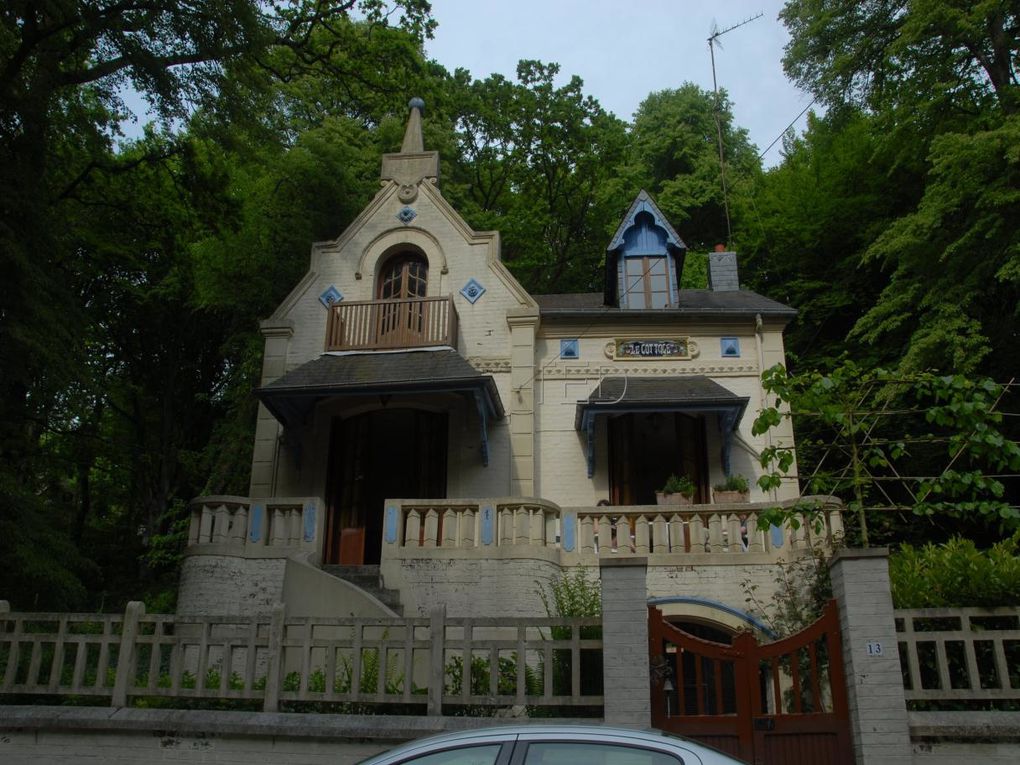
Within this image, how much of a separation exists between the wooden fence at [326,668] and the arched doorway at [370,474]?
22.7ft

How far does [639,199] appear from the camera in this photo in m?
17.9

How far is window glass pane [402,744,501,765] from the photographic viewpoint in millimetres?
4523

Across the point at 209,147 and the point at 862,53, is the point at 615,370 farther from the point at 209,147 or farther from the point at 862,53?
the point at 862,53

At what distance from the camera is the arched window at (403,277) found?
1772cm

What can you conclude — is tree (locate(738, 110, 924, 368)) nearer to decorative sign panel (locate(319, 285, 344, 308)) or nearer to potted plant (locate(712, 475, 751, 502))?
potted plant (locate(712, 475, 751, 502))

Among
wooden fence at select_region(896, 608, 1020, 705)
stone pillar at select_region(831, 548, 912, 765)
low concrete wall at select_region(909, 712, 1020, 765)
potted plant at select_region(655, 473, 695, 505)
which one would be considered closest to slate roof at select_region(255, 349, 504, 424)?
potted plant at select_region(655, 473, 695, 505)

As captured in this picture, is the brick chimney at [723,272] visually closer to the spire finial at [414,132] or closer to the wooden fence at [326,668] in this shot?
the spire finial at [414,132]

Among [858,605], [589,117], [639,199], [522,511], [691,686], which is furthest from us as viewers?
[589,117]

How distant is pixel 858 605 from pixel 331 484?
1088 centimetres

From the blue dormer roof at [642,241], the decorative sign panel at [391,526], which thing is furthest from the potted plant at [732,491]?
the decorative sign panel at [391,526]

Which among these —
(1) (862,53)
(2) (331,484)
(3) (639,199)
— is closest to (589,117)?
(1) (862,53)

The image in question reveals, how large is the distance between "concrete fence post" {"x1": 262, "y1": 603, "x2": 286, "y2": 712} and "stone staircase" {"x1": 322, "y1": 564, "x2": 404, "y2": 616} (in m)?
3.47

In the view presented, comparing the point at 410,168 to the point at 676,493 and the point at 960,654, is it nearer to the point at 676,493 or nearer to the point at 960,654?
the point at 676,493

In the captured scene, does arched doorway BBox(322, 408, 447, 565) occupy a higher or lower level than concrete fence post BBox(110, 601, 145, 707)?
higher
